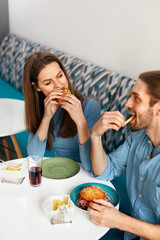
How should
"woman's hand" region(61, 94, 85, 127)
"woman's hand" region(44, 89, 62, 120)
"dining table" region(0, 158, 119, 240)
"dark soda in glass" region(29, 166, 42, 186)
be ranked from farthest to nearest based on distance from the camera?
"woman's hand" region(44, 89, 62, 120) → "woman's hand" region(61, 94, 85, 127) → "dark soda in glass" region(29, 166, 42, 186) → "dining table" region(0, 158, 119, 240)

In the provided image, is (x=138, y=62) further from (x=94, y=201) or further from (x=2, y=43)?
(x=2, y=43)

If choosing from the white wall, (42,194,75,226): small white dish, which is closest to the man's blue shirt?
(42,194,75,226): small white dish

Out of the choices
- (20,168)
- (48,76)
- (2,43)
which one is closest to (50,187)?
(20,168)

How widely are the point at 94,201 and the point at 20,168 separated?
409 mm

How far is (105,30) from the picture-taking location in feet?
8.76

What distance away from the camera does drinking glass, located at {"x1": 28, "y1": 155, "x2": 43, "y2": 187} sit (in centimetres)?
128

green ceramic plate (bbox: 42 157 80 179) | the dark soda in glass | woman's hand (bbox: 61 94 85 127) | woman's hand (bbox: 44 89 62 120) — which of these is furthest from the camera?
woman's hand (bbox: 44 89 62 120)

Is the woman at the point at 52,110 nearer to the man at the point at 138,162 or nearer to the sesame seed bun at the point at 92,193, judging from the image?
the man at the point at 138,162

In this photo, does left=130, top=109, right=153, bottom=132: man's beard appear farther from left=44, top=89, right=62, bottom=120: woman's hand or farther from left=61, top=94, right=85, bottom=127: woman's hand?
left=44, top=89, right=62, bottom=120: woman's hand

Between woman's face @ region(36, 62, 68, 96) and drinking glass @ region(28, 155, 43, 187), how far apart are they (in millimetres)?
531

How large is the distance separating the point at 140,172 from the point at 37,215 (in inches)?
20.1

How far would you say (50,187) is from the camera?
1290 mm

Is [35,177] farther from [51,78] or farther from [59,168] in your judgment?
[51,78]

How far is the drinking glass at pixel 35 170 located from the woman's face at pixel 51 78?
53 cm
